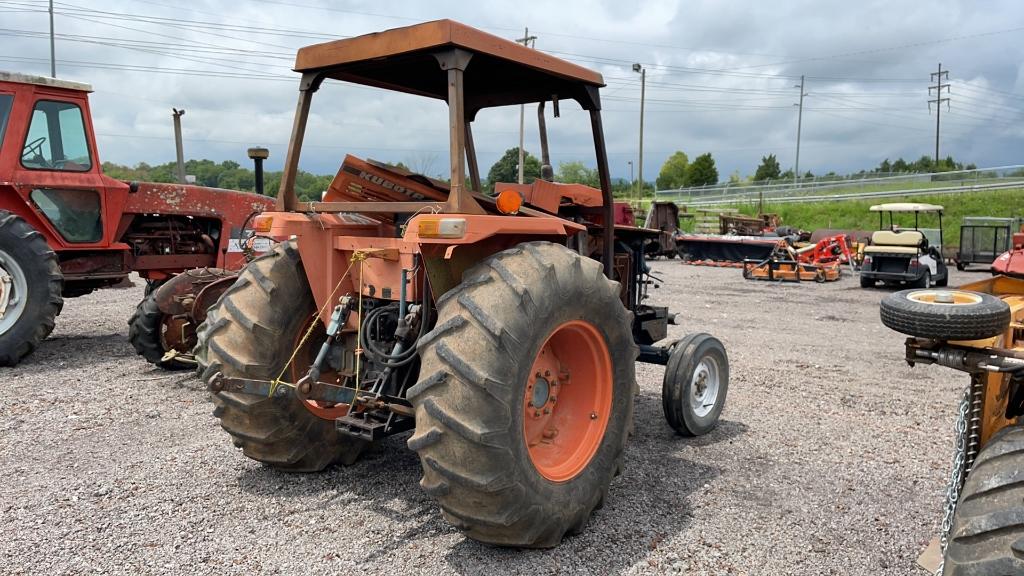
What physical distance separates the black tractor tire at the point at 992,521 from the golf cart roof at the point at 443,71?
263 cm

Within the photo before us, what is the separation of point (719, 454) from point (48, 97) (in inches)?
303

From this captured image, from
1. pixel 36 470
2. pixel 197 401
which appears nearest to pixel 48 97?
pixel 197 401

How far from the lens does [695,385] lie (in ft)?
16.9

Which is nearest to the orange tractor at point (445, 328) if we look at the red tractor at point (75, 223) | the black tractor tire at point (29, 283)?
the red tractor at point (75, 223)

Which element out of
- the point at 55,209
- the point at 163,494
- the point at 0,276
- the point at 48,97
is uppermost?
the point at 48,97

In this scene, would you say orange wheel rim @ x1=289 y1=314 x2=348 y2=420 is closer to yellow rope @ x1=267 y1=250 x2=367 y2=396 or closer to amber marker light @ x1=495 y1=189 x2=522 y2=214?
yellow rope @ x1=267 y1=250 x2=367 y2=396

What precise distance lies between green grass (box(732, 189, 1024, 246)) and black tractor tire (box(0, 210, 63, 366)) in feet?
100

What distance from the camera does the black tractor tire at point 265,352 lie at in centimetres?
382

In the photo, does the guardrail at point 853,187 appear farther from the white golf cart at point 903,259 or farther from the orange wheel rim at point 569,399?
the orange wheel rim at point 569,399

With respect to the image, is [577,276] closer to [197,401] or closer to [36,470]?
[36,470]

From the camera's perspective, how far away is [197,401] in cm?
589

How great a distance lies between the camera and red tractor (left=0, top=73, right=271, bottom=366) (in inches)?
273

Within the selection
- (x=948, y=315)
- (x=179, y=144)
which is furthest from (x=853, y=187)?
(x=948, y=315)

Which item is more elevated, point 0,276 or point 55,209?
point 55,209
